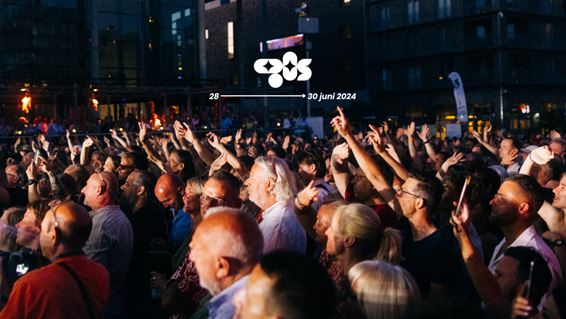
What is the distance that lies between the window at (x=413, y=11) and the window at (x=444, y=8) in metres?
1.96

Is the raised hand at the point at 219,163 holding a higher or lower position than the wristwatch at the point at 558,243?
higher

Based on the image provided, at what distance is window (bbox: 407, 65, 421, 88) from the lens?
195 feet

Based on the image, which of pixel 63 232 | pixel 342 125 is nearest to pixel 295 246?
pixel 63 232

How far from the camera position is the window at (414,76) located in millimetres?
59500

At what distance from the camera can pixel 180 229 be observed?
6.52 meters

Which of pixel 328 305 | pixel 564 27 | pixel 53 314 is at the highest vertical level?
pixel 564 27

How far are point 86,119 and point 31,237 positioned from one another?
25.8 meters

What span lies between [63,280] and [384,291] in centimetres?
187

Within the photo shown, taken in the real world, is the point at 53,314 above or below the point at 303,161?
below

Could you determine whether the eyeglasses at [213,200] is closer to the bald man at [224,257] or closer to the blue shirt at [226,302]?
the bald man at [224,257]

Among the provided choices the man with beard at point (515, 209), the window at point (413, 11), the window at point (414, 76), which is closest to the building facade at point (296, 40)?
the window at point (414, 76)

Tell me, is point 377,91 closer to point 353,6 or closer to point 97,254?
point 353,6

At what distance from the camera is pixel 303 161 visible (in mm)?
7766

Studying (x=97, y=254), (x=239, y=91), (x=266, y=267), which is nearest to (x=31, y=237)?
(x=97, y=254)
